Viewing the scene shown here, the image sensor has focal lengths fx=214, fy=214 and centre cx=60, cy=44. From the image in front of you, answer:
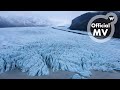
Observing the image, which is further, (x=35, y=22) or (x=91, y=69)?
(x=35, y=22)

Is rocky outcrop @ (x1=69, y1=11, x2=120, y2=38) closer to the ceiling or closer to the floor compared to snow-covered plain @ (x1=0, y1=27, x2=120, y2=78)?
closer to the ceiling

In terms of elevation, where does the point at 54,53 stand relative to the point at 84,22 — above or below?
below

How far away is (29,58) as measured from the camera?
300cm

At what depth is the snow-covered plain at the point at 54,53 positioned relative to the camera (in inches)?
117

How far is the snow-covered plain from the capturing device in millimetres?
2963

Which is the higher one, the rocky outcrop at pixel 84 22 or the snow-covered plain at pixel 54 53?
the rocky outcrop at pixel 84 22

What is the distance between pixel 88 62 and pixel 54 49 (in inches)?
20.2

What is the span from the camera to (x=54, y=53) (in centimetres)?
302

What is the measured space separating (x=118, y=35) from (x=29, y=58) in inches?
51.3

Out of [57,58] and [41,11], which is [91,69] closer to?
[57,58]
